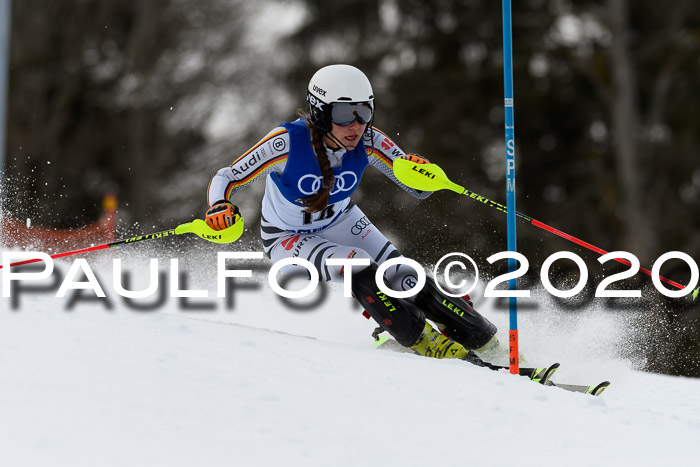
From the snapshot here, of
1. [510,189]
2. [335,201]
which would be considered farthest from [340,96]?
[510,189]

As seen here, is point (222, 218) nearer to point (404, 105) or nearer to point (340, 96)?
point (340, 96)

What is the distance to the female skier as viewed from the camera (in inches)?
194

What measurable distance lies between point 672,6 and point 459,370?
49.6 ft

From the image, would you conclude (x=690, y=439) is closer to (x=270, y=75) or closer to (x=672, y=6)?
(x=672, y=6)

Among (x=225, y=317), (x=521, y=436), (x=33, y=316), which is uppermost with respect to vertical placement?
(x=33, y=316)

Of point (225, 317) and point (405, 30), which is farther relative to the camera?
point (405, 30)

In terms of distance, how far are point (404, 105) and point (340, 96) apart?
13.9 metres

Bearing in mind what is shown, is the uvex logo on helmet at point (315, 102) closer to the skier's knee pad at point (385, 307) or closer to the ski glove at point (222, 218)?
the ski glove at point (222, 218)

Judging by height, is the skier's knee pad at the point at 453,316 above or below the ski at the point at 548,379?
above

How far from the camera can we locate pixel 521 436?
11.8ft

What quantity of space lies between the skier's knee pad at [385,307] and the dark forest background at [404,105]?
8684 mm

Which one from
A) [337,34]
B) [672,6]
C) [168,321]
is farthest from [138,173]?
[168,321]

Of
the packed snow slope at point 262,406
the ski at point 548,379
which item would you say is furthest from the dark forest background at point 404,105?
the packed snow slope at point 262,406

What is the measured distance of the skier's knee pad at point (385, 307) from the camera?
16.3 feet
